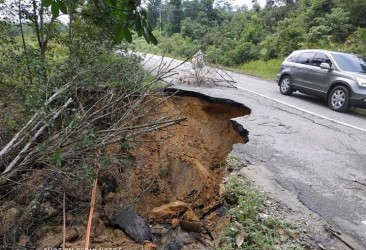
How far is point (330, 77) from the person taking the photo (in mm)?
9406

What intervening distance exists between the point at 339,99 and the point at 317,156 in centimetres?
449

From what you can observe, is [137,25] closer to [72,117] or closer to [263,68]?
[72,117]

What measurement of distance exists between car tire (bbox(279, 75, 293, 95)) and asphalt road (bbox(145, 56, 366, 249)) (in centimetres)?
240

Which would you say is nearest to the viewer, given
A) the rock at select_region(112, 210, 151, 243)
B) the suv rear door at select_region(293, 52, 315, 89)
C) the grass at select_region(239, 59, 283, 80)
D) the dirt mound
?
the rock at select_region(112, 210, 151, 243)

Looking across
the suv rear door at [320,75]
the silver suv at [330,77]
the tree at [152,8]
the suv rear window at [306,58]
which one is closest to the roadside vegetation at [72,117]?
the tree at [152,8]

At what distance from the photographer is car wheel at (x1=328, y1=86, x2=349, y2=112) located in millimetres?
8898

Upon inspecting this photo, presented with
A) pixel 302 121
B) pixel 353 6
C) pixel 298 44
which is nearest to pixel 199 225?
pixel 302 121

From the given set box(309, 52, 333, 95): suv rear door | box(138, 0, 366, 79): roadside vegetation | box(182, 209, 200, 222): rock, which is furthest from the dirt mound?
box(138, 0, 366, 79): roadside vegetation

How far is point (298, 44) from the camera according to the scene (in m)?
18.4

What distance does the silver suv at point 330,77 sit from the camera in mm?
8742

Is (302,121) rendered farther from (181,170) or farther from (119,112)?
(119,112)

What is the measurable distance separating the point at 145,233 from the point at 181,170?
1.15m

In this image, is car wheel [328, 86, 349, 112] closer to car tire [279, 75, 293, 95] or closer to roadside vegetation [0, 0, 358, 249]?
car tire [279, 75, 293, 95]

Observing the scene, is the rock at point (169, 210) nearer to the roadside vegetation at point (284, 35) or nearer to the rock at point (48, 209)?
the rock at point (48, 209)
